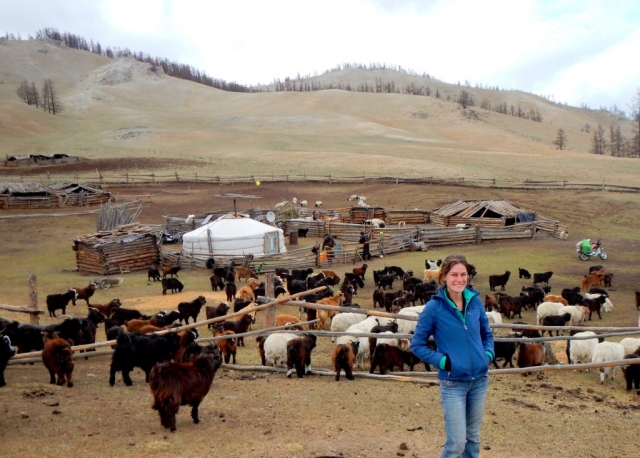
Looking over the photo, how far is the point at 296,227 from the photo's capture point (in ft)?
121

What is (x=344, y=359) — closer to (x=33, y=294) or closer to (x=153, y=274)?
(x=33, y=294)

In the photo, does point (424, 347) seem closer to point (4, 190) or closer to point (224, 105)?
point (4, 190)

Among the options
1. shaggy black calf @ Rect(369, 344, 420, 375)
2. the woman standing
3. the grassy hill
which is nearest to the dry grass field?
shaggy black calf @ Rect(369, 344, 420, 375)

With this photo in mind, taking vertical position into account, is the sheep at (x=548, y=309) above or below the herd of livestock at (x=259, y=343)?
below

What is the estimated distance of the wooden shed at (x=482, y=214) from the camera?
34500 millimetres

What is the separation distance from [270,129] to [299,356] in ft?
352

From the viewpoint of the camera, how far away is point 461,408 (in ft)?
16.6

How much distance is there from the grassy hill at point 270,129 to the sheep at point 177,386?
181ft

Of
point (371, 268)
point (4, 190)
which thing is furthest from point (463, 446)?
point (4, 190)

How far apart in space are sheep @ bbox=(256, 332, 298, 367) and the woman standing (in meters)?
6.11

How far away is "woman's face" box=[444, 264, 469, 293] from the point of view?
4922 mm

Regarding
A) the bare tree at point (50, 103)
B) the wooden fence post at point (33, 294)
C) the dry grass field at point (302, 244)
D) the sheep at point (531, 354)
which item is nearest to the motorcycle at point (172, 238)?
the dry grass field at point (302, 244)

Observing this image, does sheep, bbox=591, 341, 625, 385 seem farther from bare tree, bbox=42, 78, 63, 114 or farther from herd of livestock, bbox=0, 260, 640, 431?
bare tree, bbox=42, 78, 63, 114

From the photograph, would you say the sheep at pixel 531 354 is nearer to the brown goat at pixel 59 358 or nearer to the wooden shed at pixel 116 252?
the brown goat at pixel 59 358
